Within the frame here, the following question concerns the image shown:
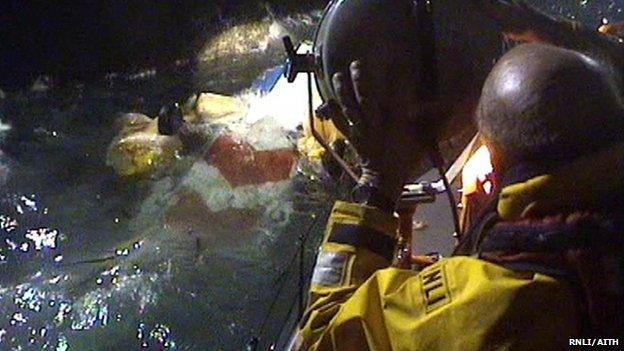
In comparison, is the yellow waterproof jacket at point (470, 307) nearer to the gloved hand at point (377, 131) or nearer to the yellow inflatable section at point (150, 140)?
the gloved hand at point (377, 131)

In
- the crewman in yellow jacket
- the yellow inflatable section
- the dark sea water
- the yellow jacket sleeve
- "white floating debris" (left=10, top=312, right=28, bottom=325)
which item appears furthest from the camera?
the yellow inflatable section

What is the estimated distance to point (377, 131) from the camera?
2.73m

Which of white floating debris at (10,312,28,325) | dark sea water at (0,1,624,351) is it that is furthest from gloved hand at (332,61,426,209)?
white floating debris at (10,312,28,325)

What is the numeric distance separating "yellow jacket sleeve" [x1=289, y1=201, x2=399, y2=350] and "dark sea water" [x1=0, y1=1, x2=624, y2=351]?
3.88m

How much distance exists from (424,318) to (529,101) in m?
0.67

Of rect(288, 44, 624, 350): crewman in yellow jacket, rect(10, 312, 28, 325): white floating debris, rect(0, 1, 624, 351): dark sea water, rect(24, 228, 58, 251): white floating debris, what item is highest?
rect(288, 44, 624, 350): crewman in yellow jacket

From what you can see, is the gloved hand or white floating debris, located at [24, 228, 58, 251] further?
white floating debris, located at [24, 228, 58, 251]

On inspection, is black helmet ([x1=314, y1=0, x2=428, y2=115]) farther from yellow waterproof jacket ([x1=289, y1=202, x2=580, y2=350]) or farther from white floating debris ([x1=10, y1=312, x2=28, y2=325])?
white floating debris ([x1=10, y1=312, x2=28, y2=325])

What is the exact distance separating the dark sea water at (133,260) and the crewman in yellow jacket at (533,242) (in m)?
4.39

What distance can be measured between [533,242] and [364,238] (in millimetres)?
751

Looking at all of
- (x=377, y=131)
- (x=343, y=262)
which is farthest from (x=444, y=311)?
(x=377, y=131)

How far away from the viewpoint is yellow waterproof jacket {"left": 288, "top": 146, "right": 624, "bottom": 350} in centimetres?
204

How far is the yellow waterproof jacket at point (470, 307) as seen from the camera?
204 cm

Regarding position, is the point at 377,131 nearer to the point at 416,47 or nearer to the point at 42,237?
the point at 416,47
